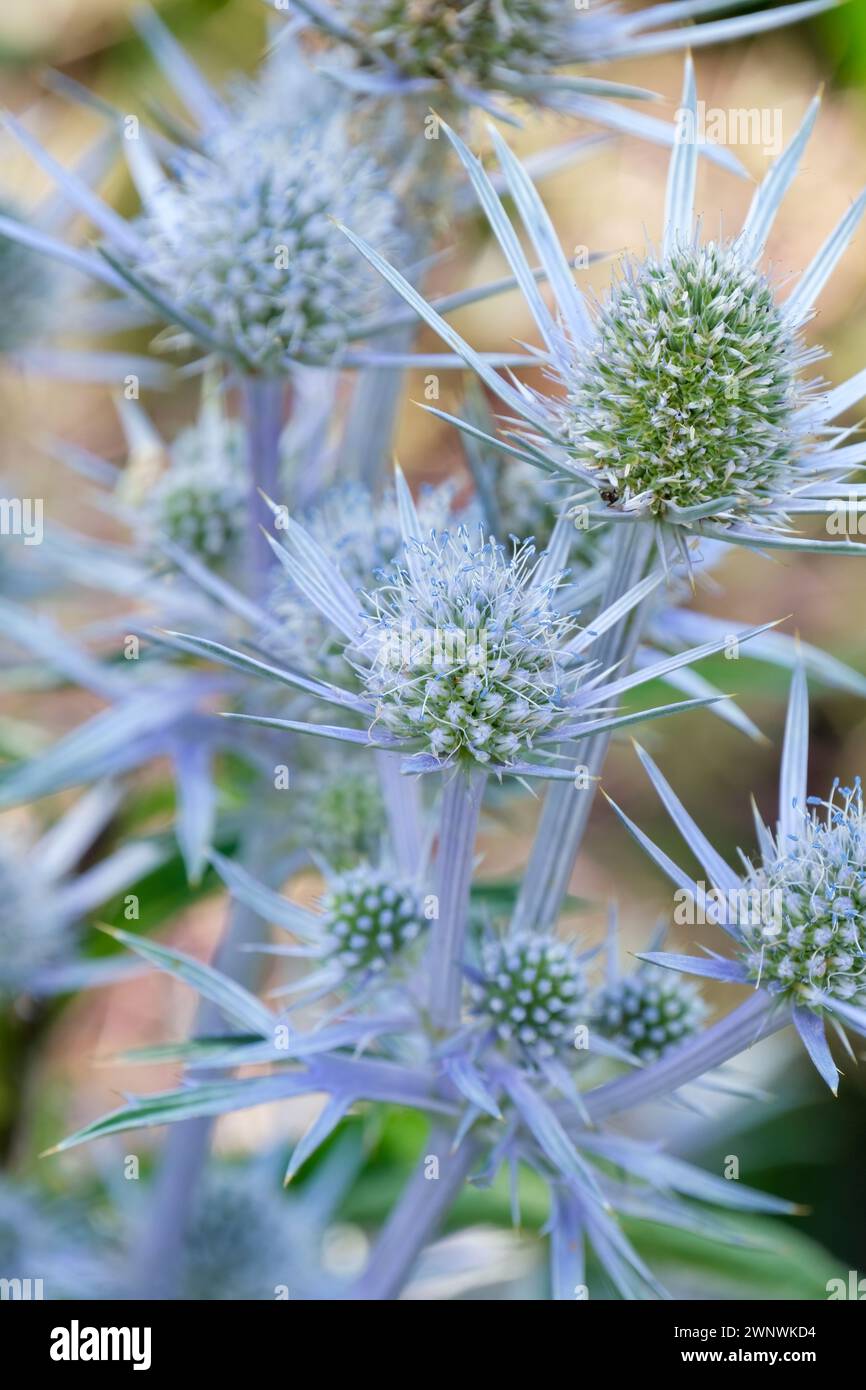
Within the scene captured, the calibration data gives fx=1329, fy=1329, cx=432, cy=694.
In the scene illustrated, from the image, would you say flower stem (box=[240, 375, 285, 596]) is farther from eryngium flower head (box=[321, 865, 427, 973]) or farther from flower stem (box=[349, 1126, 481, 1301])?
flower stem (box=[349, 1126, 481, 1301])

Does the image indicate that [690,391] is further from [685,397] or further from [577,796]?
[577,796]

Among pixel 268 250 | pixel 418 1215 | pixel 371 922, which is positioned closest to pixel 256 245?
pixel 268 250

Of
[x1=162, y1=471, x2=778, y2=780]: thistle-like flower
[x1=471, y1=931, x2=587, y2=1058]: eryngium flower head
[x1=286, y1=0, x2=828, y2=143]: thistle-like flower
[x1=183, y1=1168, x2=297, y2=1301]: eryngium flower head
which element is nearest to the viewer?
[x1=162, y1=471, x2=778, y2=780]: thistle-like flower

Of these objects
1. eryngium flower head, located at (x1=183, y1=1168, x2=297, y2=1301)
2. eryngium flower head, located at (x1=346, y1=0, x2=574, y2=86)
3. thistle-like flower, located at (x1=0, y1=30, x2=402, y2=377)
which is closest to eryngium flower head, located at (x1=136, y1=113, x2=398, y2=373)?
thistle-like flower, located at (x1=0, y1=30, x2=402, y2=377)

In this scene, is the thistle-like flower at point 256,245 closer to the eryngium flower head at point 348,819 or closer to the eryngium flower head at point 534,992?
the eryngium flower head at point 348,819

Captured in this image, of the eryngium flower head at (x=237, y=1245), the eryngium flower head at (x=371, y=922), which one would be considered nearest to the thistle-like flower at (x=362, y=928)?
the eryngium flower head at (x=371, y=922)

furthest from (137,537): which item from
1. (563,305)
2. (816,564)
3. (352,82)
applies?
(816,564)
